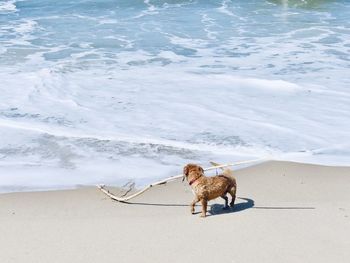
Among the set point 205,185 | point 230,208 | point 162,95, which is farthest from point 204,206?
point 162,95

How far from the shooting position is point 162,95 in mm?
8844

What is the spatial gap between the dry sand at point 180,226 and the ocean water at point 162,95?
2.15ft

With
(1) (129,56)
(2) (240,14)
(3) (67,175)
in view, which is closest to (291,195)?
(3) (67,175)

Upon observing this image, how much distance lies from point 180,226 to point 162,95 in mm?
4760

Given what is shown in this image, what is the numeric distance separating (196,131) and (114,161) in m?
1.45

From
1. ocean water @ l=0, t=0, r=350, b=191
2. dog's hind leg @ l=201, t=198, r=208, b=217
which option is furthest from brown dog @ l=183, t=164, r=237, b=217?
ocean water @ l=0, t=0, r=350, b=191

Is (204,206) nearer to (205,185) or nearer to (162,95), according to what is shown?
(205,185)

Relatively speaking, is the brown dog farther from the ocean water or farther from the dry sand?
the ocean water

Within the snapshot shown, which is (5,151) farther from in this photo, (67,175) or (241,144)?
(241,144)

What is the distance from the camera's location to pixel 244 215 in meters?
4.41

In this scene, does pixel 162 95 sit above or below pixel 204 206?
below

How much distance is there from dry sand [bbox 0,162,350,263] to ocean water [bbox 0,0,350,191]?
0.66m

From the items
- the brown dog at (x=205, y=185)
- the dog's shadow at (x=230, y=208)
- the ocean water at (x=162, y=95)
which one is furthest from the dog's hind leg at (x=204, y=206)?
the ocean water at (x=162, y=95)

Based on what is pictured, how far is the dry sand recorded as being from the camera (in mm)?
3816
